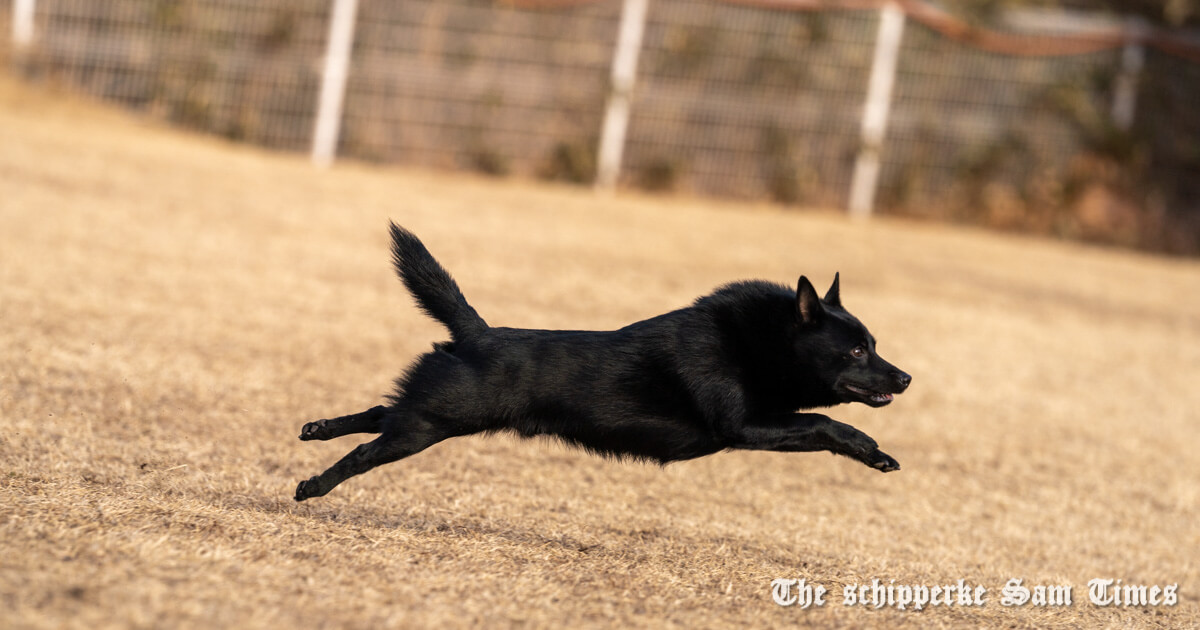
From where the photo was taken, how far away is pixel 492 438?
15.2 ft

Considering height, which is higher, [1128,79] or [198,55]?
[1128,79]

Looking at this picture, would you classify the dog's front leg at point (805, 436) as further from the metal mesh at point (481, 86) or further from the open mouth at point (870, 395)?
the metal mesh at point (481, 86)

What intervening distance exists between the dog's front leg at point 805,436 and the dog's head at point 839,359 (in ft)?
0.51

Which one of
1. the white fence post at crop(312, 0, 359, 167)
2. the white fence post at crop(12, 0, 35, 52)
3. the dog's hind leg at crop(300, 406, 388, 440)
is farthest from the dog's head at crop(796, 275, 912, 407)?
the white fence post at crop(12, 0, 35, 52)

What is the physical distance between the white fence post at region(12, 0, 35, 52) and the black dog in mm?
8804

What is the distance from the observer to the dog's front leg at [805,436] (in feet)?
10.2

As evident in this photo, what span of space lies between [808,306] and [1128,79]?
30.5 ft

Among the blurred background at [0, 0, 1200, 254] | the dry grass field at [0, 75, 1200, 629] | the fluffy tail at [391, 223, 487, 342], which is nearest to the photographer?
the dry grass field at [0, 75, 1200, 629]

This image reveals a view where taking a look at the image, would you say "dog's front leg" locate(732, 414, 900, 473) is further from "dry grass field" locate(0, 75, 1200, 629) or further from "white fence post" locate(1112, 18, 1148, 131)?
"white fence post" locate(1112, 18, 1148, 131)

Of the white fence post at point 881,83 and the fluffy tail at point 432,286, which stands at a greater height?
the white fence post at point 881,83

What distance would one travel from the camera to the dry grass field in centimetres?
292

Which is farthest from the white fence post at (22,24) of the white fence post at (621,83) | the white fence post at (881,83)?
the white fence post at (881,83)

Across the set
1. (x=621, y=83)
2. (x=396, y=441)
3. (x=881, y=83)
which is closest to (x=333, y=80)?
(x=621, y=83)

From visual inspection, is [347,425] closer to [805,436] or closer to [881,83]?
[805,436]
